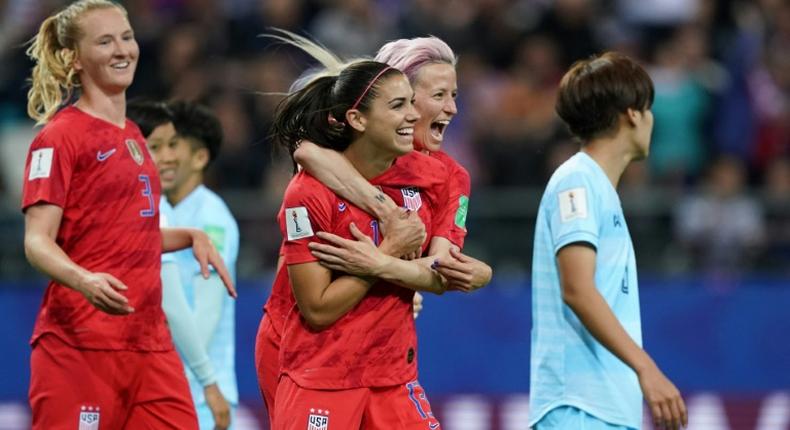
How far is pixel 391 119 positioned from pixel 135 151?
4.37ft

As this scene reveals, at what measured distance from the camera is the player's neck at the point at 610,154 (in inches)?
208

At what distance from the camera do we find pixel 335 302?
4699mm

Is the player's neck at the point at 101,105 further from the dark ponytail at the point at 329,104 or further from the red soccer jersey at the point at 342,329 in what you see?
the red soccer jersey at the point at 342,329

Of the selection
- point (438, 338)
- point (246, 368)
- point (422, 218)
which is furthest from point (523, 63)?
point (422, 218)

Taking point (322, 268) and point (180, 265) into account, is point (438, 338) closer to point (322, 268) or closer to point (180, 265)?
point (180, 265)

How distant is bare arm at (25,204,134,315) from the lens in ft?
16.2

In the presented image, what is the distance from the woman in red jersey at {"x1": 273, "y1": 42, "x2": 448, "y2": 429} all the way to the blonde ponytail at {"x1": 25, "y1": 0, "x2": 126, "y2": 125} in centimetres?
115

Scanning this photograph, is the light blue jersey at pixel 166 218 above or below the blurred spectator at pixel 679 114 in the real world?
below

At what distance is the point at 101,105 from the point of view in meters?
5.62

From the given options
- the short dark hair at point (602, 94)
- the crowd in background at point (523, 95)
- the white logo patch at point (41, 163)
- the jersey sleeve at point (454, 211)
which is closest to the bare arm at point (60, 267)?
the white logo patch at point (41, 163)

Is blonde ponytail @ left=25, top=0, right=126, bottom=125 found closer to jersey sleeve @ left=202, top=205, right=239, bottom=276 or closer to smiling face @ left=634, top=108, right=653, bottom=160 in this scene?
jersey sleeve @ left=202, top=205, right=239, bottom=276

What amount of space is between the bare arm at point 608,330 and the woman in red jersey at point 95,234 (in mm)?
1691

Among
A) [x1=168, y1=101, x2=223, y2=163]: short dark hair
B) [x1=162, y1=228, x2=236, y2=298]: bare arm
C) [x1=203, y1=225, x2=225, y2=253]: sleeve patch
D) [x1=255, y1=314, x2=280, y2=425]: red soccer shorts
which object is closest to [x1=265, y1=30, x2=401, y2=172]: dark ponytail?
[x1=255, y1=314, x2=280, y2=425]: red soccer shorts

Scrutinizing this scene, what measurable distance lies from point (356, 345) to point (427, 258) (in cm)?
40
